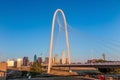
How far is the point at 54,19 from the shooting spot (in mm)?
72750

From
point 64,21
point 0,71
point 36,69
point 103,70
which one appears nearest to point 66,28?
point 64,21

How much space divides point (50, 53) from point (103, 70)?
138 ft

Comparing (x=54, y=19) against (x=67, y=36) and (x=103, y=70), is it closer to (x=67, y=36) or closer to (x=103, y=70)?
(x=67, y=36)

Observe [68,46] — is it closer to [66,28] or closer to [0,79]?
[66,28]

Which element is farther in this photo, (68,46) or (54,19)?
(68,46)

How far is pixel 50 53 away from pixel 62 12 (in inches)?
616

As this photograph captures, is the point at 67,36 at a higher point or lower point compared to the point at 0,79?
higher

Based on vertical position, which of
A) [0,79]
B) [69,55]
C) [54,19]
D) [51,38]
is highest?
[54,19]

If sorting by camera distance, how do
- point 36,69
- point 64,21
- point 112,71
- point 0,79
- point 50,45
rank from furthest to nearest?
point 112,71, point 36,69, point 64,21, point 50,45, point 0,79

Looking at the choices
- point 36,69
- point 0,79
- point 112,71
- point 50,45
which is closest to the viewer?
point 0,79

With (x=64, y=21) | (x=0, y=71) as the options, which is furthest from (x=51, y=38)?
(x=0, y=71)

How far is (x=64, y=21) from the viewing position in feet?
256

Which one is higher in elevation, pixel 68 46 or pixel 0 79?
pixel 68 46

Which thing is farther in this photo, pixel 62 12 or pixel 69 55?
pixel 69 55
